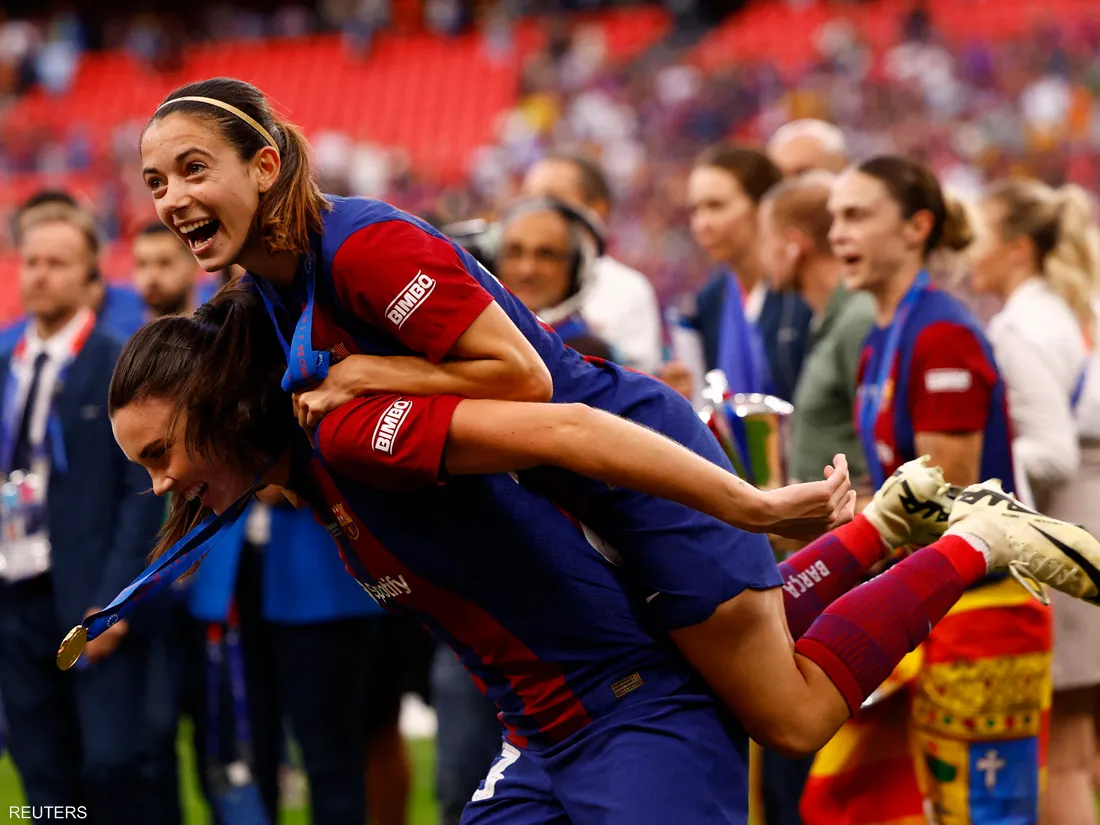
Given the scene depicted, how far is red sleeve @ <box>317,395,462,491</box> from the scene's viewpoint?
2.37 m

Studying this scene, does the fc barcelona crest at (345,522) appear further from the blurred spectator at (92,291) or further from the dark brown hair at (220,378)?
the blurred spectator at (92,291)

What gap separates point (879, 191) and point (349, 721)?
2287 mm

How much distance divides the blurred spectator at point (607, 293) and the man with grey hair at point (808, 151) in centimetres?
89

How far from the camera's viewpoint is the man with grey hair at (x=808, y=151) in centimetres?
634

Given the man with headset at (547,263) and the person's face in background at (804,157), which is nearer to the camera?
the man with headset at (547,263)

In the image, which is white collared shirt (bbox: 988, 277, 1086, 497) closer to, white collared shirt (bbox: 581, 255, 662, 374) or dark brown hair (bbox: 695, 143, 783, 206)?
dark brown hair (bbox: 695, 143, 783, 206)

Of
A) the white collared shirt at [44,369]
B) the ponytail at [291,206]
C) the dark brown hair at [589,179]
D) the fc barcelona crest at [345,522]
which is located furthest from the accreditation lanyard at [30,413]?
the ponytail at [291,206]

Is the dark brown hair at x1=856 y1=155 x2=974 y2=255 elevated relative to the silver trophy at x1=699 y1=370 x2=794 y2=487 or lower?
elevated

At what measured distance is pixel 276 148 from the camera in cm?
255

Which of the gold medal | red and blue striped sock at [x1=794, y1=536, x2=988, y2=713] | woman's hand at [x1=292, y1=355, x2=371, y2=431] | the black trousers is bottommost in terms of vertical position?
the black trousers

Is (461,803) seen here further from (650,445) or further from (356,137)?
(356,137)

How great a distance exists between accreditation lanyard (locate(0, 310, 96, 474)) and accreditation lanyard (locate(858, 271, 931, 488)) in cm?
251
